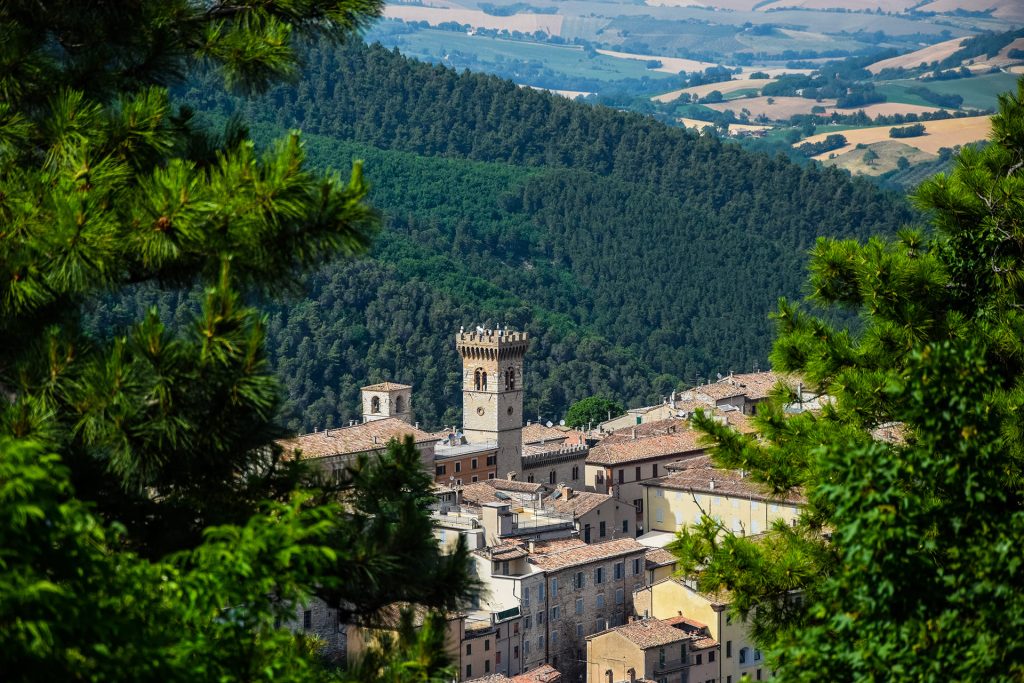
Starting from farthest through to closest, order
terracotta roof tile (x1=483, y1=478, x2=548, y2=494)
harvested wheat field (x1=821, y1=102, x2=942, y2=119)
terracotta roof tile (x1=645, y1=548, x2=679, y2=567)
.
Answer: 1. harvested wheat field (x1=821, y1=102, x2=942, y2=119)
2. terracotta roof tile (x1=483, y1=478, x2=548, y2=494)
3. terracotta roof tile (x1=645, y1=548, x2=679, y2=567)

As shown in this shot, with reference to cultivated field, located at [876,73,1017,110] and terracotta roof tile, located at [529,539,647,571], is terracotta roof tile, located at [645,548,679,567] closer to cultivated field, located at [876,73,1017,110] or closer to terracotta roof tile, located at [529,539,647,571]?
terracotta roof tile, located at [529,539,647,571]

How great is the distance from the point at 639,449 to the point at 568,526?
897 centimetres

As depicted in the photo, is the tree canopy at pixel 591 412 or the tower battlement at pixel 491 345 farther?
the tree canopy at pixel 591 412

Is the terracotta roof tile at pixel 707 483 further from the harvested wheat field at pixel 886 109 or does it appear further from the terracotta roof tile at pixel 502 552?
the harvested wheat field at pixel 886 109

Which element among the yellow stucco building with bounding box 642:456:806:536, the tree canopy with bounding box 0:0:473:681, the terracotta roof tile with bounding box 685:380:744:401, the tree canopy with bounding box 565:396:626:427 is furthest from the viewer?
the tree canopy with bounding box 565:396:626:427

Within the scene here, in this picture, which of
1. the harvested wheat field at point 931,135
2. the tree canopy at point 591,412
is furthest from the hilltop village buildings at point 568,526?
the harvested wheat field at point 931,135

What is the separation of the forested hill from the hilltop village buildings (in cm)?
1355

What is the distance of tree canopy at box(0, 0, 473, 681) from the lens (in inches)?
259

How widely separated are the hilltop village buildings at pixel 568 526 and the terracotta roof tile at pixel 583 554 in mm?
40

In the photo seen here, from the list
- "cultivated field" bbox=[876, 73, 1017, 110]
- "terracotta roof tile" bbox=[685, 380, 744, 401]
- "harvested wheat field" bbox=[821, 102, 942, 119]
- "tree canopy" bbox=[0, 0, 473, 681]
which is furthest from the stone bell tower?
"cultivated field" bbox=[876, 73, 1017, 110]

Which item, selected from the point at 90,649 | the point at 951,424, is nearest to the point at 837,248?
the point at 951,424

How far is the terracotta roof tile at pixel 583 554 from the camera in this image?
3931 cm

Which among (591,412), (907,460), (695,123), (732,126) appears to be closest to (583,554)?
(591,412)

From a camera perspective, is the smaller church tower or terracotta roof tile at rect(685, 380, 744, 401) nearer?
the smaller church tower
